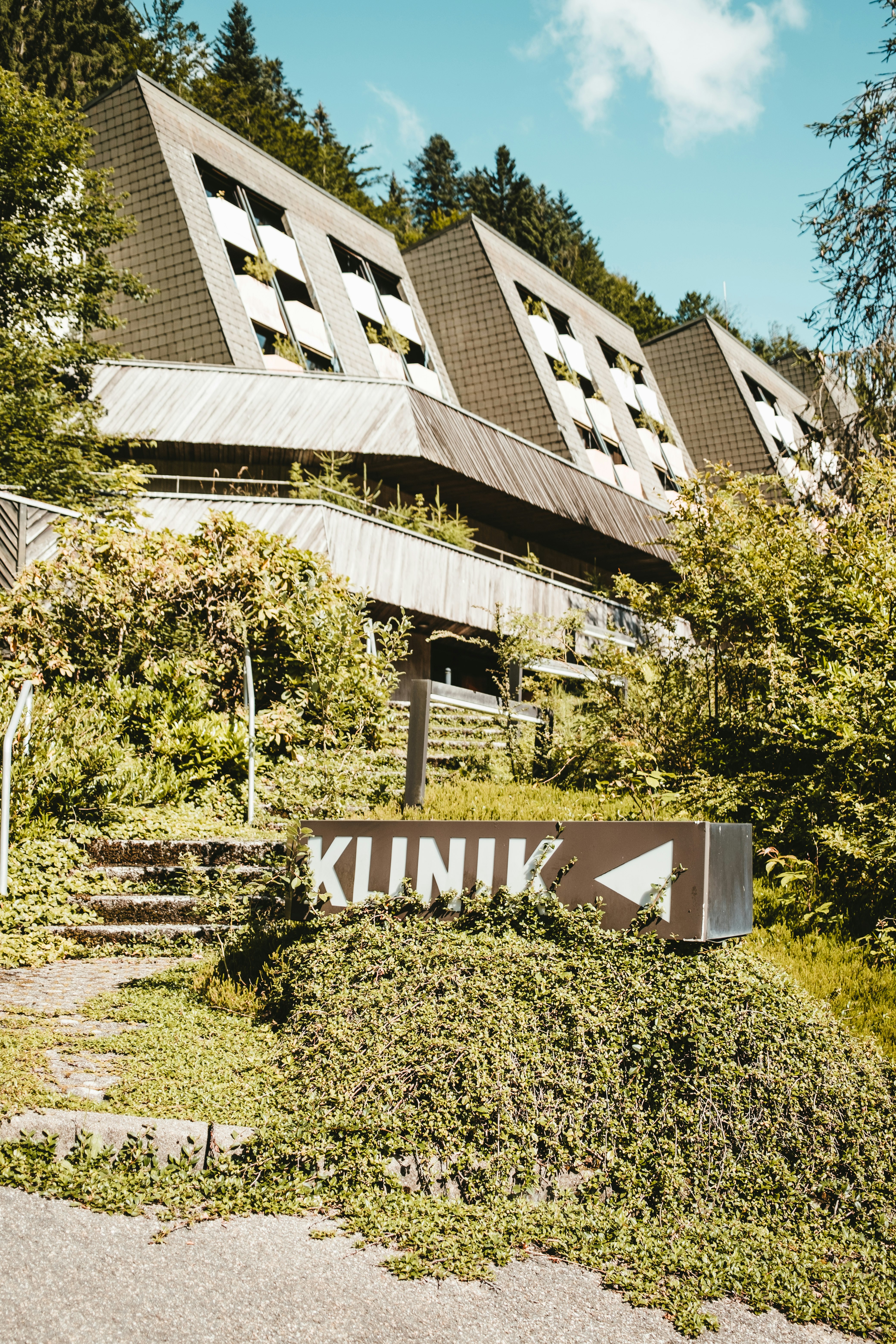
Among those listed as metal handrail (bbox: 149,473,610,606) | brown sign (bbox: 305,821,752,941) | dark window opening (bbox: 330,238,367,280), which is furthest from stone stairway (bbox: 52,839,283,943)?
dark window opening (bbox: 330,238,367,280)

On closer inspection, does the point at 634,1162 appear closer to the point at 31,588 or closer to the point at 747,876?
the point at 747,876

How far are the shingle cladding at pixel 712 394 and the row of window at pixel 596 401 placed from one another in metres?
3.02

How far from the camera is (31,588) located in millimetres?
9945

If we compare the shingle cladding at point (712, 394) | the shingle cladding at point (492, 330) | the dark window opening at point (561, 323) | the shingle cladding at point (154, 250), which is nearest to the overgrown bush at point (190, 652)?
the shingle cladding at point (154, 250)

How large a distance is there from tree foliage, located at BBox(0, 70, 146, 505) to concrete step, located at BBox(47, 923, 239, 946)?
849cm

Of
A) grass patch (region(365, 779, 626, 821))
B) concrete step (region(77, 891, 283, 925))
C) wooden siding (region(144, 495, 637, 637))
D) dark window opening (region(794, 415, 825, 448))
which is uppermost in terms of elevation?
dark window opening (region(794, 415, 825, 448))

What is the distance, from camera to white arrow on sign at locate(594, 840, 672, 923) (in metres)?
4.45

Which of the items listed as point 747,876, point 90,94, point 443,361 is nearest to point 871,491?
point 747,876

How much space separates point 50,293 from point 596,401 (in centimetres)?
1695

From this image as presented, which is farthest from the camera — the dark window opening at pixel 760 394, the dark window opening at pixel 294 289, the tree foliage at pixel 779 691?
the dark window opening at pixel 760 394

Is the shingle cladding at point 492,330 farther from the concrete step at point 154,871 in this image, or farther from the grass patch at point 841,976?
the grass patch at point 841,976

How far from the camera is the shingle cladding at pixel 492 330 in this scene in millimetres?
26031

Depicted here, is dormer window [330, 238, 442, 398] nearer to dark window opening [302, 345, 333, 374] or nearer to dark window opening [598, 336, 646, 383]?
dark window opening [302, 345, 333, 374]

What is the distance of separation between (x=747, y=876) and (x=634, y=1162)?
5.05ft
